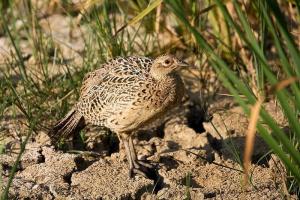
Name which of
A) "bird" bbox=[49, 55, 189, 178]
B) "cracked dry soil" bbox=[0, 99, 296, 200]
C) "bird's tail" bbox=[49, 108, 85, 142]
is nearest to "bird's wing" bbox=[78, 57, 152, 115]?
"bird" bbox=[49, 55, 189, 178]

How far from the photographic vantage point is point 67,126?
4.98 m

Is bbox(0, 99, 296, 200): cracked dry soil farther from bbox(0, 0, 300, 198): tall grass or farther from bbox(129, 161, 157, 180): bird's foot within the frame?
bbox(0, 0, 300, 198): tall grass

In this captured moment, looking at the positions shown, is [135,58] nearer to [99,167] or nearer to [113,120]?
[113,120]

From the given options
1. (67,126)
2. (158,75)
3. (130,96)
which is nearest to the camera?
(130,96)

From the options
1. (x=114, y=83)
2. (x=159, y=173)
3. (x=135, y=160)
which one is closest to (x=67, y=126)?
(x=114, y=83)

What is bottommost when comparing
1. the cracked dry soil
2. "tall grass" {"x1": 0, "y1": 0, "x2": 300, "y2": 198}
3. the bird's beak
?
the cracked dry soil

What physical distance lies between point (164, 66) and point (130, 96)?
315 millimetres

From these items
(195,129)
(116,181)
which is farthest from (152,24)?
(116,181)

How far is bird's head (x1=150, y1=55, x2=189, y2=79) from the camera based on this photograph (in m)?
4.56

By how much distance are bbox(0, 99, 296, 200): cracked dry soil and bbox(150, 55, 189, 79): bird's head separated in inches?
20.6

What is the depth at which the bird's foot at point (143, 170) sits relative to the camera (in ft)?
14.8

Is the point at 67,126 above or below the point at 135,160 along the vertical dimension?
above

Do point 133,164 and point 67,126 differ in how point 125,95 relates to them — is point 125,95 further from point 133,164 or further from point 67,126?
point 67,126

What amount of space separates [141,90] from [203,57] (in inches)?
62.0
